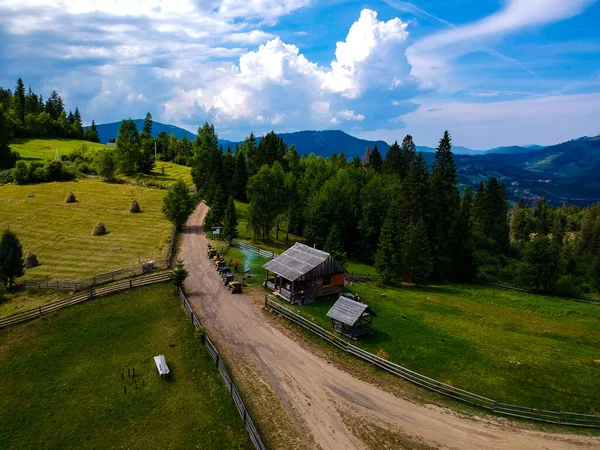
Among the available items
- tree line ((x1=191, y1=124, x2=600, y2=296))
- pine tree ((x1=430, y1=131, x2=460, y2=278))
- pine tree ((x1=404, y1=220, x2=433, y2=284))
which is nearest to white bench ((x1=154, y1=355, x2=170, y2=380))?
tree line ((x1=191, y1=124, x2=600, y2=296))

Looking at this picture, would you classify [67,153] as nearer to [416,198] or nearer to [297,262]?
[416,198]

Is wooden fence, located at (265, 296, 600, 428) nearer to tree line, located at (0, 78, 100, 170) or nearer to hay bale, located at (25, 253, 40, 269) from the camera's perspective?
hay bale, located at (25, 253, 40, 269)

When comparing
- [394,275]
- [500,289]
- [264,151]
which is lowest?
[500,289]

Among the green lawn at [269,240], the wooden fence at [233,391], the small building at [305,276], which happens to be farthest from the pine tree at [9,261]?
the green lawn at [269,240]

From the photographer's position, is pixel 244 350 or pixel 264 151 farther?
pixel 264 151

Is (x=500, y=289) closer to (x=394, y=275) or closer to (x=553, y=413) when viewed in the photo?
(x=394, y=275)

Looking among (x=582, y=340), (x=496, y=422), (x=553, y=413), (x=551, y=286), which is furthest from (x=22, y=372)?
(x=551, y=286)

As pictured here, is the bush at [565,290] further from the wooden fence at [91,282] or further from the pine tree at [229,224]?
the wooden fence at [91,282]
